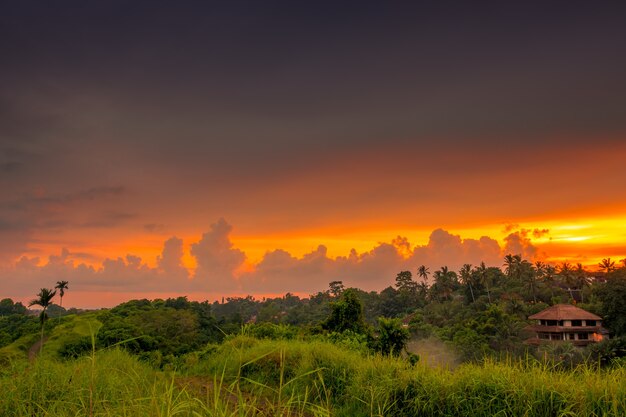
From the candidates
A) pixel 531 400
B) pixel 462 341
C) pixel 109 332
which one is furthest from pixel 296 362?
pixel 462 341

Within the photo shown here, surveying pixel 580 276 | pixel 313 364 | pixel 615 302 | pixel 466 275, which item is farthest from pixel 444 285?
pixel 313 364

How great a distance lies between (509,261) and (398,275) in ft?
61.5

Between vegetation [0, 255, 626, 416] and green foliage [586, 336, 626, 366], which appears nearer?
vegetation [0, 255, 626, 416]

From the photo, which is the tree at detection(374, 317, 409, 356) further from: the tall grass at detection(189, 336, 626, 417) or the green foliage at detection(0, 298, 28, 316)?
the green foliage at detection(0, 298, 28, 316)

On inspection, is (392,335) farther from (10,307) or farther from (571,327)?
(10,307)

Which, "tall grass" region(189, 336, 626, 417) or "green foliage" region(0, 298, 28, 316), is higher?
"tall grass" region(189, 336, 626, 417)

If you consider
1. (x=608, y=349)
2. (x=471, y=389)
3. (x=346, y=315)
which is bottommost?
(x=608, y=349)

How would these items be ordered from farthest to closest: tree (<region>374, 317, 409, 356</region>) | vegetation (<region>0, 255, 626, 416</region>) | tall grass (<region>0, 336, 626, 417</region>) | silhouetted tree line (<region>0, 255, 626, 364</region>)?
silhouetted tree line (<region>0, 255, 626, 364</region>), tree (<region>374, 317, 409, 356</region>), tall grass (<region>0, 336, 626, 417</region>), vegetation (<region>0, 255, 626, 416</region>)

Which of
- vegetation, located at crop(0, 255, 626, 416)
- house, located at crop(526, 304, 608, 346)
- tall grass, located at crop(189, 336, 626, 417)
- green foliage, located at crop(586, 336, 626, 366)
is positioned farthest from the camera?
house, located at crop(526, 304, 608, 346)

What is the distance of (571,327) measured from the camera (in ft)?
139

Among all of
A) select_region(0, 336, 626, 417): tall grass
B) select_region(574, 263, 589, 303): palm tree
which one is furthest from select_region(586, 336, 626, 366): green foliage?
select_region(574, 263, 589, 303): palm tree

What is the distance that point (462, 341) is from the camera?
33750 mm

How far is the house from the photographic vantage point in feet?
139

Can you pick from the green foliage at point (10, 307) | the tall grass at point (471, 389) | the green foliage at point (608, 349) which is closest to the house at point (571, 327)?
the green foliage at point (608, 349)
